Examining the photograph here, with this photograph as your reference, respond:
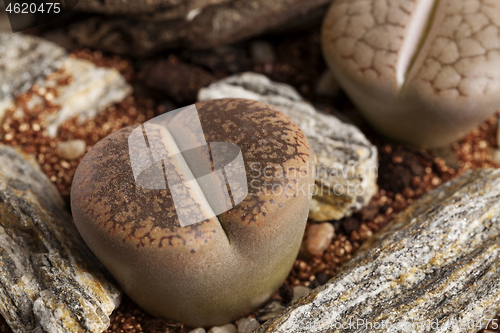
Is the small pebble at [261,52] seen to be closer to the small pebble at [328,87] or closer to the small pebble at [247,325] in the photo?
the small pebble at [328,87]

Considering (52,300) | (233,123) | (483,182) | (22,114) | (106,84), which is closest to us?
(52,300)

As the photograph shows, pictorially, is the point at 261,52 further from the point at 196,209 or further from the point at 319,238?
the point at 196,209

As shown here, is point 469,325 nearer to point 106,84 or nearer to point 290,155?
point 290,155

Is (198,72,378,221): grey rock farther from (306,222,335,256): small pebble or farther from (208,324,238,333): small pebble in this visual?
(208,324,238,333): small pebble

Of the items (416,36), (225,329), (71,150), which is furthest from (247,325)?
(416,36)

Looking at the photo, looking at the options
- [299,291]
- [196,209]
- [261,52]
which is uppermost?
[196,209]

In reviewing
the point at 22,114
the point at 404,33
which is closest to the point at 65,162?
the point at 22,114
